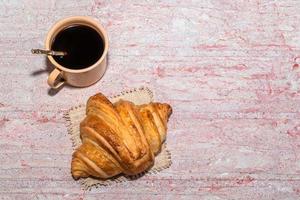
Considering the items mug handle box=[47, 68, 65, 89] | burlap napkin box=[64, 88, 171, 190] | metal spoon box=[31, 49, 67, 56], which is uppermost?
metal spoon box=[31, 49, 67, 56]

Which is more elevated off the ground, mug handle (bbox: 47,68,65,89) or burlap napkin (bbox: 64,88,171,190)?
mug handle (bbox: 47,68,65,89)

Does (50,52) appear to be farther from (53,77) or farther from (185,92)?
(185,92)

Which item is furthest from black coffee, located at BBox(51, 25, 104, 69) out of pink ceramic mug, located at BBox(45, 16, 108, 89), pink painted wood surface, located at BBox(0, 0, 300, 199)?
pink painted wood surface, located at BBox(0, 0, 300, 199)

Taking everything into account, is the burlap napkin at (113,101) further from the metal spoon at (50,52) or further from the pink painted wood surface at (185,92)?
the metal spoon at (50,52)

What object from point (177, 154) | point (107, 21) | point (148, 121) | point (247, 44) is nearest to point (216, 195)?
point (177, 154)

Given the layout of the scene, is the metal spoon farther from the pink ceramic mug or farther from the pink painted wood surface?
the pink painted wood surface

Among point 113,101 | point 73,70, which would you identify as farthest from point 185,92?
point 73,70
